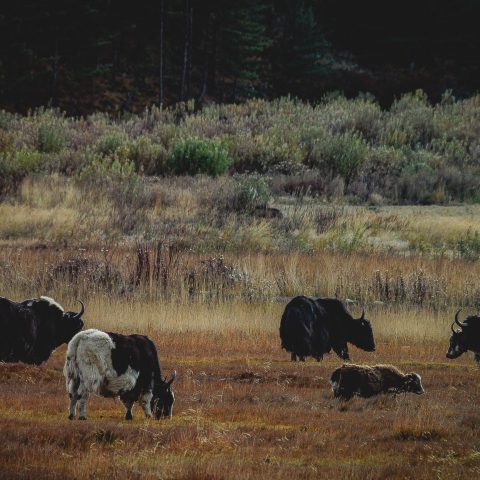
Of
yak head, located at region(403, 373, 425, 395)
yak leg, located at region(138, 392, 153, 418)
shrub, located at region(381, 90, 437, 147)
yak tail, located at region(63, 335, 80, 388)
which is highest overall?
shrub, located at region(381, 90, 437, 147)

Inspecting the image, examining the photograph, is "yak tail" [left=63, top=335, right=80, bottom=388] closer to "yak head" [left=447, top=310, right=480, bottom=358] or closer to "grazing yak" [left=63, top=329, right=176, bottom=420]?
"grazing yak" [left=63, top=329, right=176, bottom=420]

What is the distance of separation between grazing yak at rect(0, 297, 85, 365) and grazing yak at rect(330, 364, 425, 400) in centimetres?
377

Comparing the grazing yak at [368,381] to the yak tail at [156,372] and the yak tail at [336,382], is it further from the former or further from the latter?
the yak tail at [156,372]

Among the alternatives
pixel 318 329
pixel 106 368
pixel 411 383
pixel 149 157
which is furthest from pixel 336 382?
pixel 149 157

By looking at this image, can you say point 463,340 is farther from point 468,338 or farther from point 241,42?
point 241,42

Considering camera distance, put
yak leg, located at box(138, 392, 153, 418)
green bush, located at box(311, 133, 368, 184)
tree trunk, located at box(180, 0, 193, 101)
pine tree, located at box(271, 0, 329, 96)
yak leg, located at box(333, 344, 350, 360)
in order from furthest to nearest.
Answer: pine tree, located at box(271, 0, 329, 96) < tree trunk, located at box(180, 0, 193, 101) < green bush, located at box(311, 133, 368, 184) < yak leg, located at box(333, 344, 350, 360) < yak leg, located at box(138, 392, 153, 418)

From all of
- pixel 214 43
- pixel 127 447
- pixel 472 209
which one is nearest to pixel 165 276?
pixel 127 447

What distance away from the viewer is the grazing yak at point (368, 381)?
38.7 feet

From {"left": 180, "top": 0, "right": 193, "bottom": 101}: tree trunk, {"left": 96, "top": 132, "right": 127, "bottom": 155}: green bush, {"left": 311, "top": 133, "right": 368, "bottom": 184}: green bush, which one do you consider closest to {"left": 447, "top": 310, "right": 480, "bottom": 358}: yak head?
{"left": 311, "top": 133, "right": 368, "bottom": 184}: green bush

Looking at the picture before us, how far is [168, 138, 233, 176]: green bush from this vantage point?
38031mm

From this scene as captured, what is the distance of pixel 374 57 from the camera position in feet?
254

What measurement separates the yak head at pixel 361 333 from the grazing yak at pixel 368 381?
3.95 metres

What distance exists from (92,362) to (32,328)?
4.63 meters

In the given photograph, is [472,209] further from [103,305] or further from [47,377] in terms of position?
[47,377]
